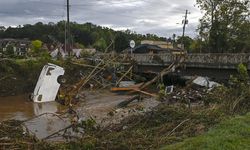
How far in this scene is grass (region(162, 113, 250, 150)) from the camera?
9.92 meters

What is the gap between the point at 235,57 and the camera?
31484mm

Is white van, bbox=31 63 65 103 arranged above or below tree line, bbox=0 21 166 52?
below

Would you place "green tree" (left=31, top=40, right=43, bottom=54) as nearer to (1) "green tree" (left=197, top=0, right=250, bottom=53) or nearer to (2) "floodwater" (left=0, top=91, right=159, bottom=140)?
(2) "floodwater" (left=0, top=91, right=159, bottom=140)

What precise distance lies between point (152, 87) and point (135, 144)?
28319 mm

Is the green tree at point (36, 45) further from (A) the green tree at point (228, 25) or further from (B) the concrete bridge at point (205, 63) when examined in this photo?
(A) the green tree at point (228, 25)

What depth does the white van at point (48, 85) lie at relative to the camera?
32.9m

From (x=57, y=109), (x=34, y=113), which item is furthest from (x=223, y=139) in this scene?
(x=57, y=109)

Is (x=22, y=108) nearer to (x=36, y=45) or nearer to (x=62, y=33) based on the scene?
(x=36, y=45)

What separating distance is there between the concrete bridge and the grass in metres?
18.8

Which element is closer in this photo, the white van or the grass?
the grass

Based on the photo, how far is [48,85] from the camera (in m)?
33.3

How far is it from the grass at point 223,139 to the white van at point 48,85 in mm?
22288

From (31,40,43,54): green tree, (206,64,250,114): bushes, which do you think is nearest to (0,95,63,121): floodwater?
(31,40,43,54): green tree

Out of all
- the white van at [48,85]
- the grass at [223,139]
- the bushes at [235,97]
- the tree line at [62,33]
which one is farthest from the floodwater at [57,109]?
the tree line at [62,33]
